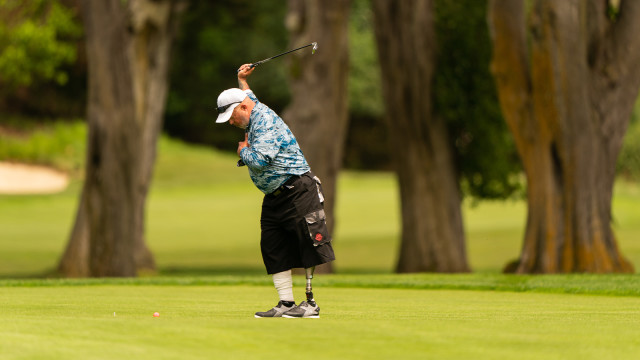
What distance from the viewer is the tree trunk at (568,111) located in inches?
637

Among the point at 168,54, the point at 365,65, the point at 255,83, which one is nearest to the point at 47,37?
the point at 168,54

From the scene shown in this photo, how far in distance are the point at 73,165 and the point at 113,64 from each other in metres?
27.1

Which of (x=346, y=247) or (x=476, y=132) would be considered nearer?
(x=476, y=132)

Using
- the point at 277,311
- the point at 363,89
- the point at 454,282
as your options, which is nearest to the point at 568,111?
the point at 454,282

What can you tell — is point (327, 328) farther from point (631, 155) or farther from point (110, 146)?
point (631, 155)

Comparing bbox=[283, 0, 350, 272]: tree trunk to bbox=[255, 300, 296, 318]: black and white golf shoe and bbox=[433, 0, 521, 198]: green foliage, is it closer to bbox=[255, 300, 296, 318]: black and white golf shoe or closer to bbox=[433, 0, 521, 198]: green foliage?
bbox=[433, 0, 521, 198]: green foliage

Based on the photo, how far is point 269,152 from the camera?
26.8 feet

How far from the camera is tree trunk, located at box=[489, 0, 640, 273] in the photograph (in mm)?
16172

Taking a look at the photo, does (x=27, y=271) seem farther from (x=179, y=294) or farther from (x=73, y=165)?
(x=73, y=165)

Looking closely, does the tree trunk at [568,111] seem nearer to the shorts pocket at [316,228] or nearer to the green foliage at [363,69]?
the shorts pocket at [316,228]

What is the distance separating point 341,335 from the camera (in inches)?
263

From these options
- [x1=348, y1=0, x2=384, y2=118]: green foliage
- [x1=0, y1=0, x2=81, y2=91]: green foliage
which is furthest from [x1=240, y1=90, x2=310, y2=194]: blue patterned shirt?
[x1=348, y1=0, x2=384, y2=118]: green foliage

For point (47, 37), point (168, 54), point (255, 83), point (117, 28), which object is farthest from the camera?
point (255, 83)

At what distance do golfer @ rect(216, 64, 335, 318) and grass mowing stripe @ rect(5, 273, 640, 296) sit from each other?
4.05 metres
